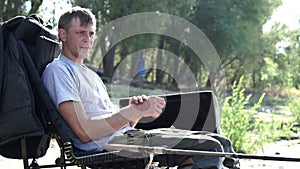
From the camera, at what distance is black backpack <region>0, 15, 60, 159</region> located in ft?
7.44

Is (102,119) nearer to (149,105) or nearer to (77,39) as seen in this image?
(149,105)

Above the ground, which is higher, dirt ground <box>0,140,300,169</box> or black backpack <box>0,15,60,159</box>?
black backpack <box>0,15,60,159</box>

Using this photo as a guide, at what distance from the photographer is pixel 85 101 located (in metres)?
2.60

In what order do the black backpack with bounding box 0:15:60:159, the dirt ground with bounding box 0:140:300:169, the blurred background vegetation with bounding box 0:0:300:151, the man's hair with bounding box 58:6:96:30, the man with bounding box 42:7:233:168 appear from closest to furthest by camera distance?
the black backpack with bounding box 0:15:60:159
the man with bounding box 42:7:233:168
the man's hair with bounding box 58:6:96:30
the dirt ground with bounding box 0:140:300:169
the blurred background vegetation with bounding box 0:0:300:151

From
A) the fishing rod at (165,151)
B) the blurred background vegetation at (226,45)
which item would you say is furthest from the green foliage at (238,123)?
the fishing rod at (165,151)

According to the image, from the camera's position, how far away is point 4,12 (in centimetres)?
1477

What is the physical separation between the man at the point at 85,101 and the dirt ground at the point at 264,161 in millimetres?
2013

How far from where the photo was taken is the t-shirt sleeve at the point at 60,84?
96.2 inches

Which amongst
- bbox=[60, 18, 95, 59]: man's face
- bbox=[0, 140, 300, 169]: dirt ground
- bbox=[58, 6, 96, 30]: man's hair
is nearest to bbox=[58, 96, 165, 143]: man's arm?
bbox=[60, 18, 95, 59]: man's face

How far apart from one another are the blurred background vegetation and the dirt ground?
31cm

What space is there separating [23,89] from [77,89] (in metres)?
0.36

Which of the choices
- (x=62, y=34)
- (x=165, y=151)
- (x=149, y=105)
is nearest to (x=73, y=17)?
(x=62, y=34)

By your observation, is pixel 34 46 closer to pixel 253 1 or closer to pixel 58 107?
pixel 58 107

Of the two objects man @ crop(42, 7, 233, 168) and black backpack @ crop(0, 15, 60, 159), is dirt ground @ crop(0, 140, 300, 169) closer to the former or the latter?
man @ crop(42, 7, 233, 168)
